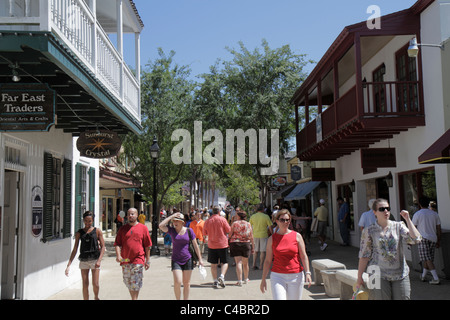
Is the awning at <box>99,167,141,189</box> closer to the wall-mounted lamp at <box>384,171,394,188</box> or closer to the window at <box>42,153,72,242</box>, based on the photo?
the window at <box>42,153,72,242</box>

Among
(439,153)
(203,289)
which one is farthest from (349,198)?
(203,289)

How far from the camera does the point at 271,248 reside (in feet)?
21.7

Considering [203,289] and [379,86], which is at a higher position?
[379,86]

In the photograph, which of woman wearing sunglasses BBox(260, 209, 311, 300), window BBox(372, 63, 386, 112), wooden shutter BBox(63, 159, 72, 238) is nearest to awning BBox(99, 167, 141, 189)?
wooden shutter BBox(63, 159, 72, 238)

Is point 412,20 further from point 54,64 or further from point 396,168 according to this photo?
point 54,64

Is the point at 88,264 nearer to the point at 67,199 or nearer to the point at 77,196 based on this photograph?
the point at 67,199

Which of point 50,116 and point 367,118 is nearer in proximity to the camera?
point 50,116

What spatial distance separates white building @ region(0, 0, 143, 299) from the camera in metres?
6.44

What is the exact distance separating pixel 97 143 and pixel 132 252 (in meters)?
3.21

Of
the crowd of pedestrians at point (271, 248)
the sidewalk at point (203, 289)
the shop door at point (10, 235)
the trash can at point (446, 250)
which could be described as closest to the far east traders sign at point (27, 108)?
the crowd of pedestrians at point (271, 248)

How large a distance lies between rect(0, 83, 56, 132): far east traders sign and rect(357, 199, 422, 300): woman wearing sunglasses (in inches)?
181

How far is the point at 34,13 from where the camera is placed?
26.2 ft

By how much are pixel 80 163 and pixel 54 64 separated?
6258mm
